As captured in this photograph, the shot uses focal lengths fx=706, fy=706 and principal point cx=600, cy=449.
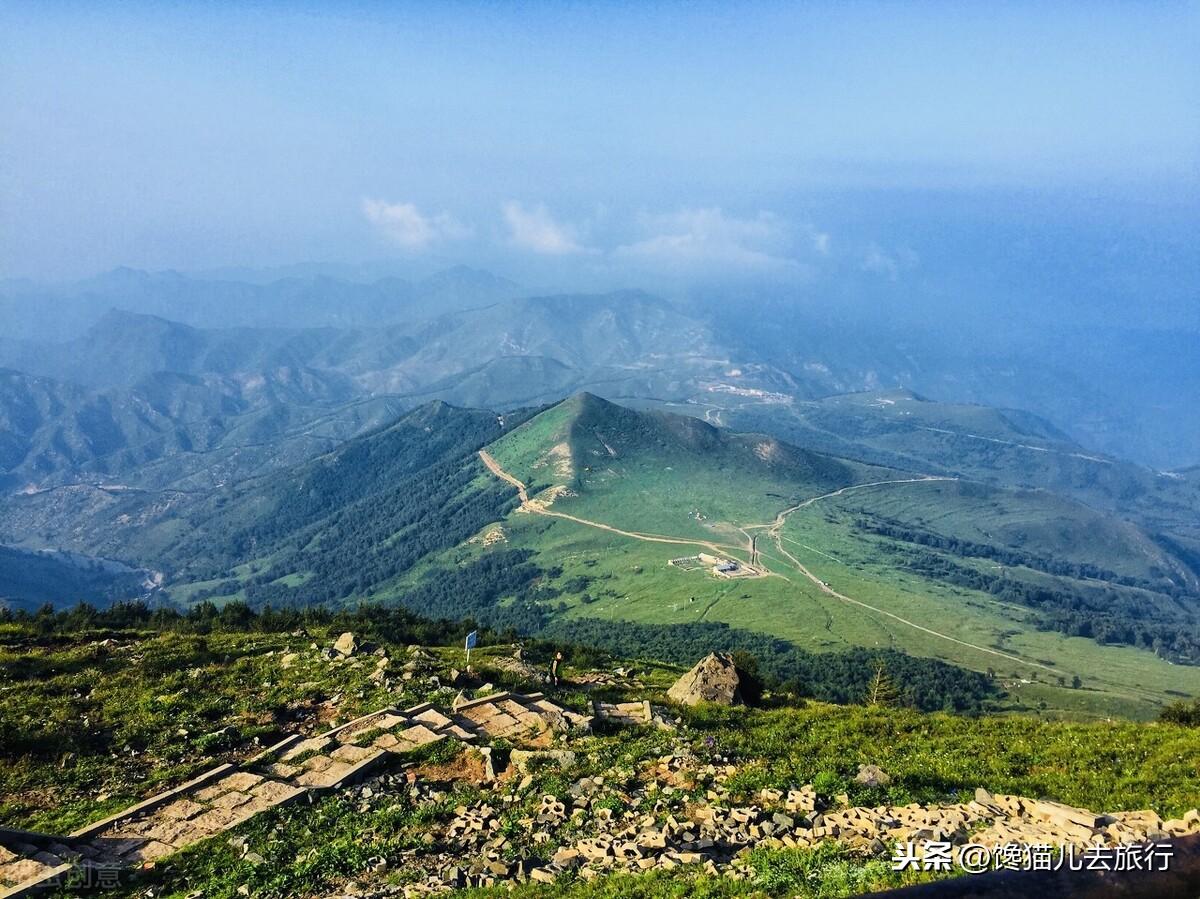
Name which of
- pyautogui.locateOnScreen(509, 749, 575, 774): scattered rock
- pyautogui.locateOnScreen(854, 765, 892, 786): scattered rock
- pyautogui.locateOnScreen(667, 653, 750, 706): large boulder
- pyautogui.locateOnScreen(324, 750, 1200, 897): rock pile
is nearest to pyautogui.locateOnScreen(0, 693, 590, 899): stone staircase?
pyautogui.locateOnScreen(509, 749, 575, 774): scattered rock

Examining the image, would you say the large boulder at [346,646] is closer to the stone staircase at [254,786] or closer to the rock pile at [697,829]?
the stone staircase at [254,786]

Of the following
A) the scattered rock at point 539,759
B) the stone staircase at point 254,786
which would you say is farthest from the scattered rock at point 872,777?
the stone staircase at point 254,786

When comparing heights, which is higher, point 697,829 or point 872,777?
point 872,777

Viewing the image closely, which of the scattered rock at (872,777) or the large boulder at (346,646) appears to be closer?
the scattered rock at (872,777)

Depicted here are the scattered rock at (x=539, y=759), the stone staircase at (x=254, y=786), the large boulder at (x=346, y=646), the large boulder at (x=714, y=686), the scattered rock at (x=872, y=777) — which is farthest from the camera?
the large boulder at (x=346, y=646)

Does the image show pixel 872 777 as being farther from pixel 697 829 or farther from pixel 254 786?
pixel 254 786

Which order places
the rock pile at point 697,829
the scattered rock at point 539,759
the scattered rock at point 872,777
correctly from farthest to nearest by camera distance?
1. the scattered rock at point 539,759
2. the scattered rock at point 872,777
3. the rock pile at point 697,829

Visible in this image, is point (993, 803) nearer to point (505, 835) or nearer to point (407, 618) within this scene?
point (505, 835)

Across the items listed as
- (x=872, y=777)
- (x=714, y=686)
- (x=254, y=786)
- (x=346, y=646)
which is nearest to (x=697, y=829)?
(x=872, y=777)
